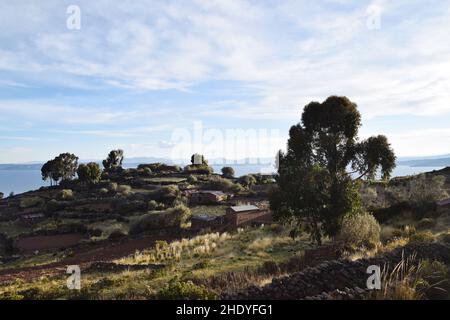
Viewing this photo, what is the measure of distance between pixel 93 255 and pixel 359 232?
22.6 meters

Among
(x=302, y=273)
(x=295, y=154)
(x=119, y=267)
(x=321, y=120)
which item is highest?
(x=321, y=120)

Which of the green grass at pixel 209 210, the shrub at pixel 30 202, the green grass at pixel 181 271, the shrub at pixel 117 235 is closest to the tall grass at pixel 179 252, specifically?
the green grass at pixel 181 271

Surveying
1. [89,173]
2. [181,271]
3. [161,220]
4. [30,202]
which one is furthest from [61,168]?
[181,271]

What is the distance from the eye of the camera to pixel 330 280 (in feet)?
37.2

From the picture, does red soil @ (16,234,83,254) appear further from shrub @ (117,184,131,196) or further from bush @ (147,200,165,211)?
shrub @ (117,184,131,196)

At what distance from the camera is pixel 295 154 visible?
1135 inches

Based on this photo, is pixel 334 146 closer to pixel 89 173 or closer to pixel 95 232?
pixel 95 232

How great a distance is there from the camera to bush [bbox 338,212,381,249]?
64.7 ft

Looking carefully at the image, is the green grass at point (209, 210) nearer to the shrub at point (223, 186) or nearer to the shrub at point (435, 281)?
the shrub at point (223, 186)
